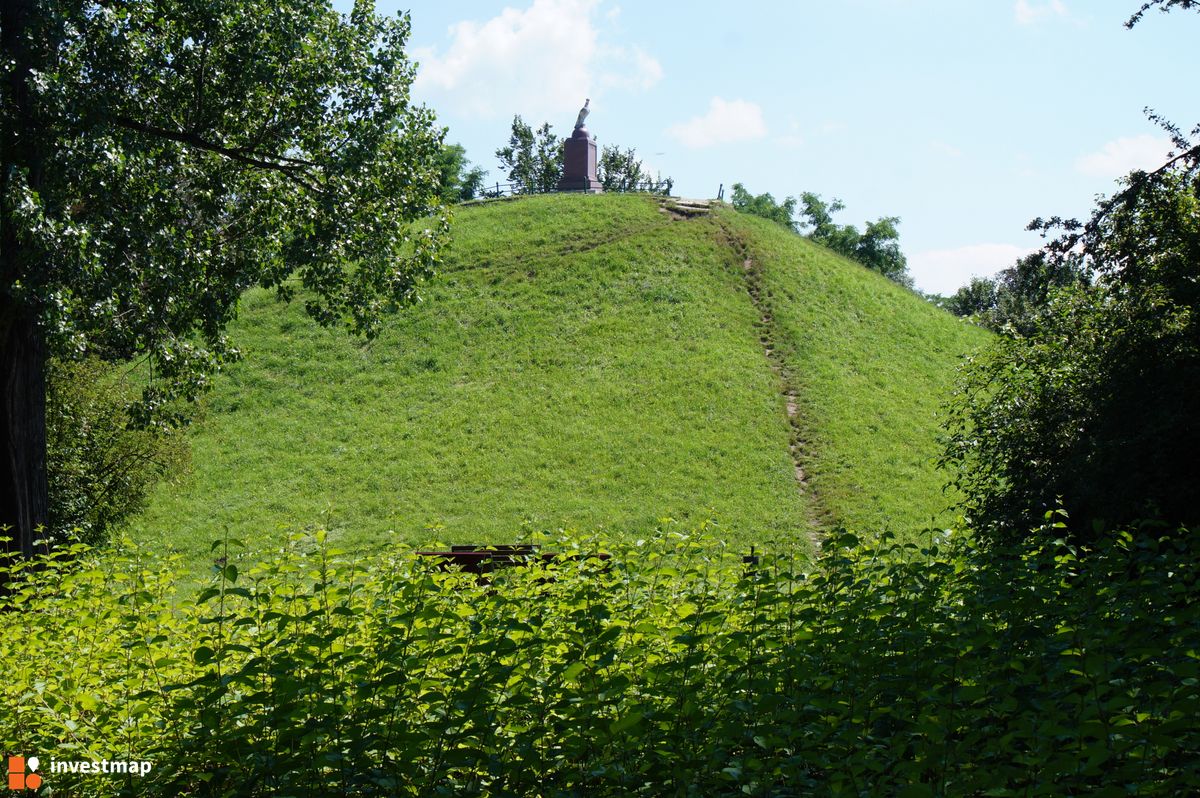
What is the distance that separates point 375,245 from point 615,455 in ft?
42.5

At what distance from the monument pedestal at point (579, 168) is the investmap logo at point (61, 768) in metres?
45.6

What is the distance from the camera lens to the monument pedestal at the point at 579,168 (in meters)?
49.3

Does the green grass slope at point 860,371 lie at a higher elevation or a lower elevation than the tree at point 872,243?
lower

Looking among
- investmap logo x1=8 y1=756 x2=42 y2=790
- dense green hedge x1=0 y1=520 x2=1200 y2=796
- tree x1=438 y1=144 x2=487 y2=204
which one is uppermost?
tree x1=438 y1=144 x2=487 y2=204

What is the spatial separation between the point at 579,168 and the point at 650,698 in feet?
154

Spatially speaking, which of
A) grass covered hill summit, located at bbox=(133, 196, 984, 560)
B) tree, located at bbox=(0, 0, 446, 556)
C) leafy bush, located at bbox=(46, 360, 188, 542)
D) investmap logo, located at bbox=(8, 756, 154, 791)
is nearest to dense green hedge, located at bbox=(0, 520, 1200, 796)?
investmap logo, located at bbox=(8, 756, 154, 791)

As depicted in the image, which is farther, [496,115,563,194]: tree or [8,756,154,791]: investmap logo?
[496,115,563,194]: tree

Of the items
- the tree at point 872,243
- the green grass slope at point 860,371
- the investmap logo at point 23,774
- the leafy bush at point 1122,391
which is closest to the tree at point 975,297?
the tree at point 872,243

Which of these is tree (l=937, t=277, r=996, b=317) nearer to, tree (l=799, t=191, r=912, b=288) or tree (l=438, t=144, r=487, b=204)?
tree (l=799, t=191, r=912, b=288)

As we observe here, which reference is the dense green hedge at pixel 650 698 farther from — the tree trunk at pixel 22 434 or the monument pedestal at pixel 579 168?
the monument pedestal at pixel 579 168

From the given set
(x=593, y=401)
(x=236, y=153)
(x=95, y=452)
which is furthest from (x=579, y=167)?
(x=236, y=153)

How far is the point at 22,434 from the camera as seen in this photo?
39.0 feet

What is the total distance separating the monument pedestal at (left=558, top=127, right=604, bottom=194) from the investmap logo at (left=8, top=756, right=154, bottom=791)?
45605mm

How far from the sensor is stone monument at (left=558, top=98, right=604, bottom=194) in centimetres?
4912
